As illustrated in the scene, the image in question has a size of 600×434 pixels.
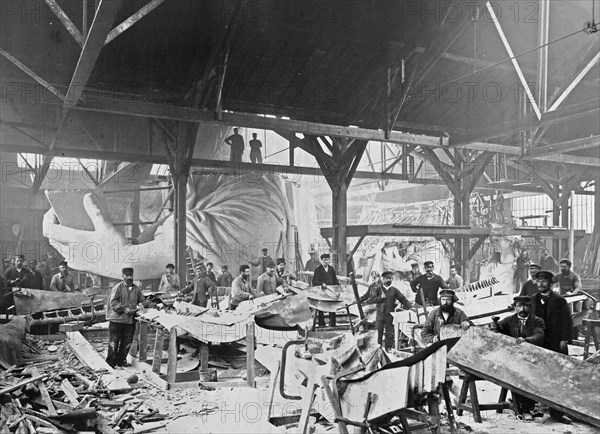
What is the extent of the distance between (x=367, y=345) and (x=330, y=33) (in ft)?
17.6

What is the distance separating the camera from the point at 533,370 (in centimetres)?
593

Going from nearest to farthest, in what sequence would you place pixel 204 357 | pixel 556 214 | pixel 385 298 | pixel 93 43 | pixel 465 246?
pixel 93 43 → pixel 204 357 → pixel 385 298 → pixel 465 246 → pixel 556 214

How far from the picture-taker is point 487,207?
76.6 ft

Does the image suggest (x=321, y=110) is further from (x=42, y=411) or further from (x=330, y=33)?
(x=42, y=411)

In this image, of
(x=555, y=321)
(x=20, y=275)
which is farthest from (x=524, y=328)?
(x=20, y=275)

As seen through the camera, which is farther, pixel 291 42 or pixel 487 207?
pixel 487 207

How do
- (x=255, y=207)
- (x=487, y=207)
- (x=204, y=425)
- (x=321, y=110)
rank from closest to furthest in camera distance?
1. (x=204, y=425)
2. (x=321, y=110)
3. (x=255, y=207)
4. (x=487, y=207)

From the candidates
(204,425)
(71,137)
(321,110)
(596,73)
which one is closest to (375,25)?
(321,110)

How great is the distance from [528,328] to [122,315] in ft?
20.8

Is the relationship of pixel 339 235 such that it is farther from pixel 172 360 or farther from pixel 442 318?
pixel 172 360

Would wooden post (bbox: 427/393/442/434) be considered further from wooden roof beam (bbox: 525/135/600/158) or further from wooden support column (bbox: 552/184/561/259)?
wooden support column (bbox: 552/184/561/259)

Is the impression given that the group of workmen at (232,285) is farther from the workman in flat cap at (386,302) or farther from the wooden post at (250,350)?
the wooden post at (250,350)

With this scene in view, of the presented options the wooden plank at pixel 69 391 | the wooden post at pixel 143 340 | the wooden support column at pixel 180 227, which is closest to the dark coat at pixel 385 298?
the wooden post at pixel 143 340

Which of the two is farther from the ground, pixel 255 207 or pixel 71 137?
pixel 71 137
